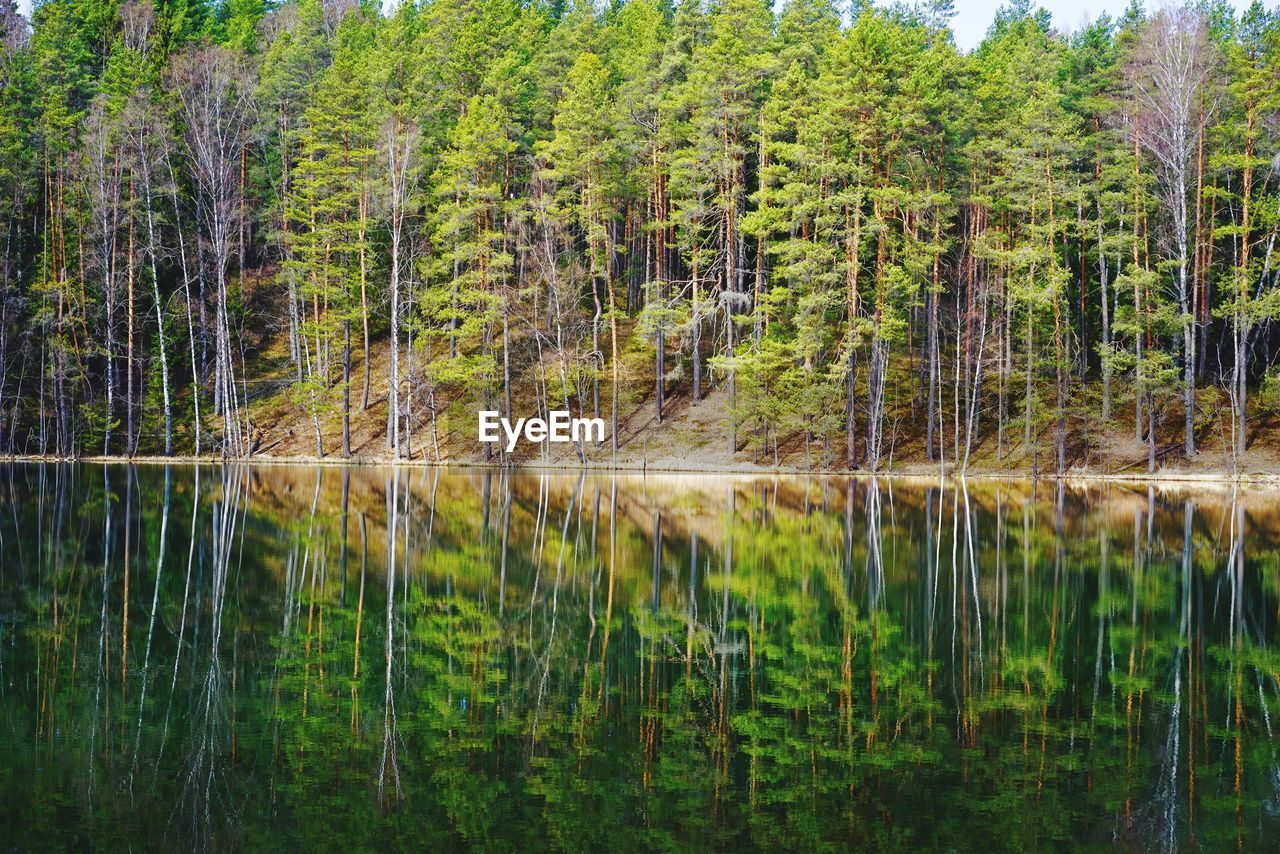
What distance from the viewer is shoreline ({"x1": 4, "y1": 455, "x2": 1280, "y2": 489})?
41.2 m

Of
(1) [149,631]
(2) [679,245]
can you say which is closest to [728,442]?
(2) [679,245]

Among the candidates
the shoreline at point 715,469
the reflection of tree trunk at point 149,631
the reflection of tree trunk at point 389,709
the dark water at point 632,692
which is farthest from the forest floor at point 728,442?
the reflection of tree trunk at point 389,709

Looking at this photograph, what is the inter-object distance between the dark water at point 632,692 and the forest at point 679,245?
988 inches

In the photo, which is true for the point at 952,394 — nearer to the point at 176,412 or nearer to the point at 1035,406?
the point at 1035,406

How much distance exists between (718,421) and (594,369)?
19.1 feet

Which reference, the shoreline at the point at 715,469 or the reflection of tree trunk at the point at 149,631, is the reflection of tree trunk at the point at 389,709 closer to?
the reflection of tree trunk at the point at 149,631

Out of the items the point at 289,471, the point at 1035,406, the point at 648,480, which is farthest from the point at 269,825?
the point at 1035,406

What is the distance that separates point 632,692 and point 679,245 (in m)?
42.0

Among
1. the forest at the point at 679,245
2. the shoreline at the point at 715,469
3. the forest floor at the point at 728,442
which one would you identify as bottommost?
the shoreline at the point at 715,469

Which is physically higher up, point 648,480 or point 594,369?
point 594,369

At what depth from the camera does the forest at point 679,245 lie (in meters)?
44.4

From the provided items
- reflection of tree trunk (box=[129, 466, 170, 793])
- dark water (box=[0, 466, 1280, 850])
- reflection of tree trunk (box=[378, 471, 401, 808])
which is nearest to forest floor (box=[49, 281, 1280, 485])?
dark water (box=[0, 466, 1280, 850])

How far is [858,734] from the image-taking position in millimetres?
8914

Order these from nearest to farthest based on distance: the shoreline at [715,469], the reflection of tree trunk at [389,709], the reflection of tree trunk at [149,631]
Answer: the reflection of tree trunk at [389,709]
the reflection of tree trunk at [149,631]
the shoreline at [715,469]
